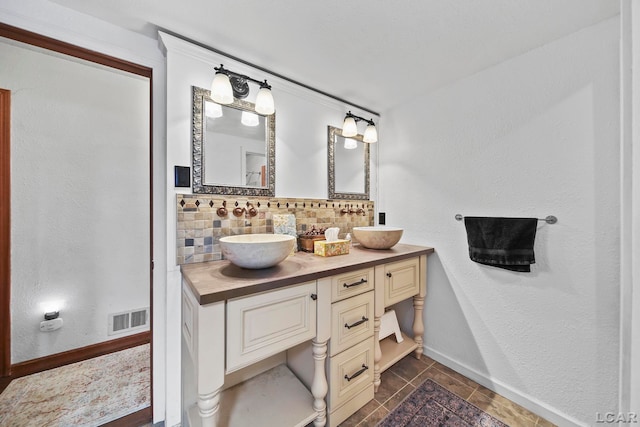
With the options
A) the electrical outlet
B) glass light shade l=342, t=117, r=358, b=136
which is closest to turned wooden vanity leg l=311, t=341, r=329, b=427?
glass light shade l=342, t=117, r=358, b=136

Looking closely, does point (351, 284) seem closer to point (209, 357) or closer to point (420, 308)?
point (209, 357)

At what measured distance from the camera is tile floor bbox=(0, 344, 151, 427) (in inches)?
49.7

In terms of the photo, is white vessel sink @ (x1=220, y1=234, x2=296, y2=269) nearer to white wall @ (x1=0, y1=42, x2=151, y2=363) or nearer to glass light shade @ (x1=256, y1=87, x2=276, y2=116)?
glass light shade @ (x1=256, y1=87, x2=276, y2=116)

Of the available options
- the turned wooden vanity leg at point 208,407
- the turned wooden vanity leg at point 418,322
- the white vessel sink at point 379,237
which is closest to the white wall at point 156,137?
the turned wooden vanity leg at point 208,407

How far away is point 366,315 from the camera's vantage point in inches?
52.9

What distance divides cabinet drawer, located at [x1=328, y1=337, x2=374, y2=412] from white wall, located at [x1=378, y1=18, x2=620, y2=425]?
0.75m

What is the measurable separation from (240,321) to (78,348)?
1851mm

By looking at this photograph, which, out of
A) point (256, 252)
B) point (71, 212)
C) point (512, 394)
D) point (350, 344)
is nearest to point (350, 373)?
point (350, 344)

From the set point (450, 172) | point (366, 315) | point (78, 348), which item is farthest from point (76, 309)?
point (450, 172)

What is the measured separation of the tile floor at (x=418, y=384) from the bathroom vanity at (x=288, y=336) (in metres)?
0.06

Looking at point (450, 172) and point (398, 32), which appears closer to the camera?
point (398, 32)

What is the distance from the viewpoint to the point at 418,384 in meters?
1.54

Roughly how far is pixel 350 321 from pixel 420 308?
0.79 metres

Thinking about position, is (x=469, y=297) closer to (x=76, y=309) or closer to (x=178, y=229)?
(x=178, y=229)
